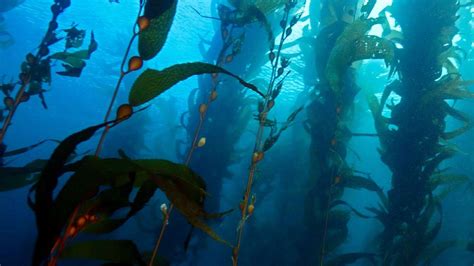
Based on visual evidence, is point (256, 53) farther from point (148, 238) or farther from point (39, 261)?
point (148, 238)

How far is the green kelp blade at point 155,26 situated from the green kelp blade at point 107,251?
2.48ft

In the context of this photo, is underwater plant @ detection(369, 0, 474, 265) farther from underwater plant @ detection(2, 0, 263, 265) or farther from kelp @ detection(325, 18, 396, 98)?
underwater plant @ detection(2, 0, 263, 265)

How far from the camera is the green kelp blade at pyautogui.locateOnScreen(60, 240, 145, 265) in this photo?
3.59 feet

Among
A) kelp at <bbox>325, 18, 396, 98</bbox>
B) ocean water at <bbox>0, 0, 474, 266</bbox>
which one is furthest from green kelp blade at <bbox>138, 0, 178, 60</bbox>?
kelp at <bbox>325, 18, 396, 98</bbox>

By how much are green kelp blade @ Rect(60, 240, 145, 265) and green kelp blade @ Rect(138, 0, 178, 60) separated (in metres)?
0.76

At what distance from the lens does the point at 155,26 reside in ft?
4.21

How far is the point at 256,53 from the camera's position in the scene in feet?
22.3

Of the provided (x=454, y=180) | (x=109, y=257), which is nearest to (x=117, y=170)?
(x=109, y=257)

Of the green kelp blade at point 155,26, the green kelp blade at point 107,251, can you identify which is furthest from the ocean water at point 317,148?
the green kelp blade at point 155,26

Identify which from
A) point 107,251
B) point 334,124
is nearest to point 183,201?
point 107,251

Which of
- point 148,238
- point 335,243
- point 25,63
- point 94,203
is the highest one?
point 25,63

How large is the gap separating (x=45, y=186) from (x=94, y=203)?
227 mm

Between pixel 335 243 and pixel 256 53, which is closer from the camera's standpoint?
pixel 335 243

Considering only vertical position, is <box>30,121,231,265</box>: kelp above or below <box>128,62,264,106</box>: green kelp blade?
below
